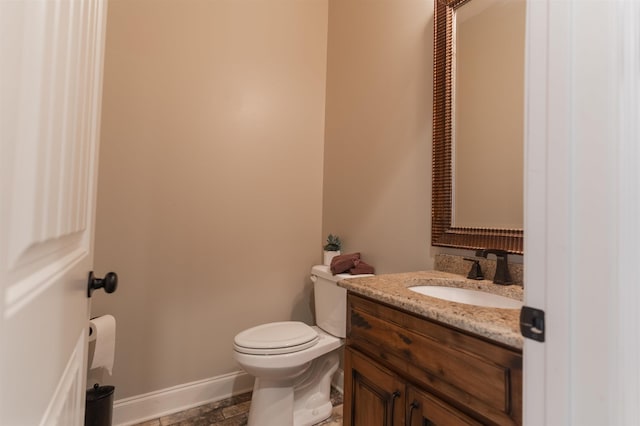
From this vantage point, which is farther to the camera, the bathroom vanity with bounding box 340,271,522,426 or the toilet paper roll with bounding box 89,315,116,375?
the toilet paper roll with bounding box 89,315,116,375

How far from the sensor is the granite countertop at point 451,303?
68cm

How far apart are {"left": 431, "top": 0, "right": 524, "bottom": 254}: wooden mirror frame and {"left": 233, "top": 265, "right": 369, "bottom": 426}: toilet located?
626 mm

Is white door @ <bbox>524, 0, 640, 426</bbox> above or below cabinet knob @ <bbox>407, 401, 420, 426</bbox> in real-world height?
above

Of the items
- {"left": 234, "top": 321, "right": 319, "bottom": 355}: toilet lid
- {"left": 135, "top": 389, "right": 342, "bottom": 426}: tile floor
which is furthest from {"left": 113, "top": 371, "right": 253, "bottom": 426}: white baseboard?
{"left": 234, "top": 321, "right": 319, "bottom": 355}: toilet lid

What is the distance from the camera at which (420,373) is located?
0.87m

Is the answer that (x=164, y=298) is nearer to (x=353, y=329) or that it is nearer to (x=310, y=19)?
(x=353, y=329)

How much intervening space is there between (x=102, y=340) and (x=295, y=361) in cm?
86

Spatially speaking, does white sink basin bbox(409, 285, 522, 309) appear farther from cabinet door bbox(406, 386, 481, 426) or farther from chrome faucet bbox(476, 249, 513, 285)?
cabinet door bbox(406, 386, 481, 426)

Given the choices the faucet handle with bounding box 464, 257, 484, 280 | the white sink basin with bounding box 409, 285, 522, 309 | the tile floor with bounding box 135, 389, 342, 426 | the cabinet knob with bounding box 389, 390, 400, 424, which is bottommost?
the tile floor with bounding box 135, 389, 342, 426

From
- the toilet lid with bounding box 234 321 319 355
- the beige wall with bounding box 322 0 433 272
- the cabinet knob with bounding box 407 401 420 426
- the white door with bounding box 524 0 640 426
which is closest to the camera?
the white door with bounding box 524 0 640 426

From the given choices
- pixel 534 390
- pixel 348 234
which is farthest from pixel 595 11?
pixel 348 234

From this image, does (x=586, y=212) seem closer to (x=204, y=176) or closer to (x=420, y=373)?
(x=420, y=373)

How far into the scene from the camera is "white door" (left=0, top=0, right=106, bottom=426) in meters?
0.27

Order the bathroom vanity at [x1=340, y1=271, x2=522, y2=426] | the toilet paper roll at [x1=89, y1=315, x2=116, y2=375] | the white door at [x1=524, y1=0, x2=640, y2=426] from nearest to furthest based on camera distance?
the white door at [x1=524, y1=0, x2=640, y2=426] < the bathroom vanity at [x1=340, y1=271, x2=522, y2=426] < the toilet paper roll at [x1=89, y1=315, x2=116, y2=375]
